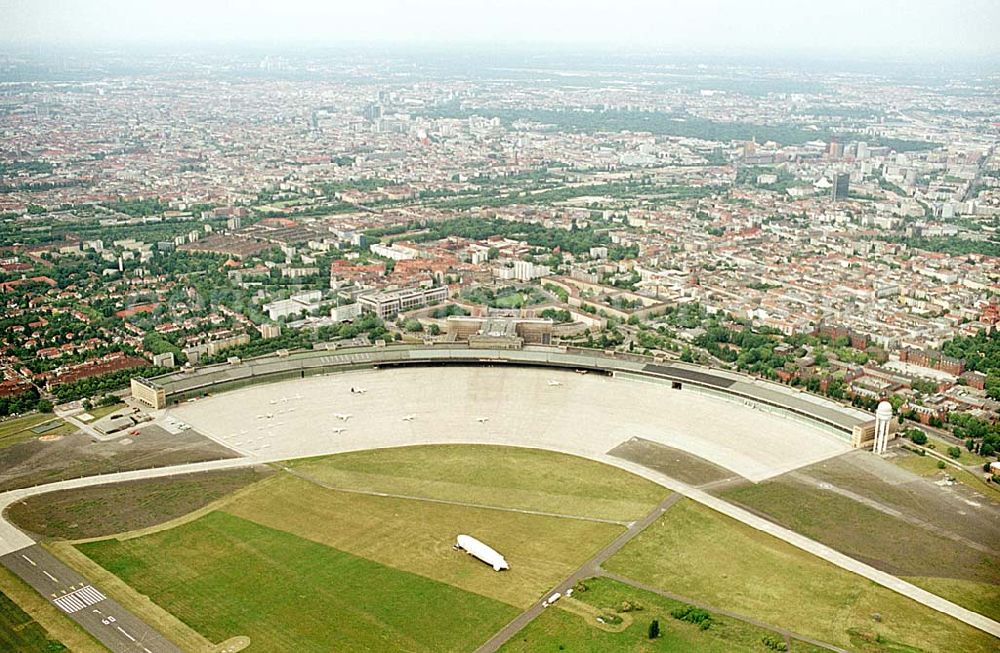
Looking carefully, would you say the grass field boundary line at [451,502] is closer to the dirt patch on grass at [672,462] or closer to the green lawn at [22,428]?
the dirt patch on grass at [672,462]

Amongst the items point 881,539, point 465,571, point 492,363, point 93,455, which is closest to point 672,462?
point 881,539

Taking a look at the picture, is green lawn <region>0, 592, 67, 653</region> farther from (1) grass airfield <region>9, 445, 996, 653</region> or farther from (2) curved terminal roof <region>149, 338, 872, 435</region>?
(2) curved terminal roof <region>149, 338, 872, 435</region>

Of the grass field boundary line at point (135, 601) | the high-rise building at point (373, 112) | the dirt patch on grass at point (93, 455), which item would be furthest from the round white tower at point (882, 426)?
the high-rise building at point (373, 112)

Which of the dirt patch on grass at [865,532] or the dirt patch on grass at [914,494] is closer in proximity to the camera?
the dirt patch on grass at [865,532]

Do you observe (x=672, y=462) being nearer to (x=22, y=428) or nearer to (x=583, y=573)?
(x=583, y=573)

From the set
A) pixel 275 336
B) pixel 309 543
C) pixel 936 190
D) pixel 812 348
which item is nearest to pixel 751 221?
pixel 936 190

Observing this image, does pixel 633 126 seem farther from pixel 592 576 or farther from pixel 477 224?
pixel 592 576
